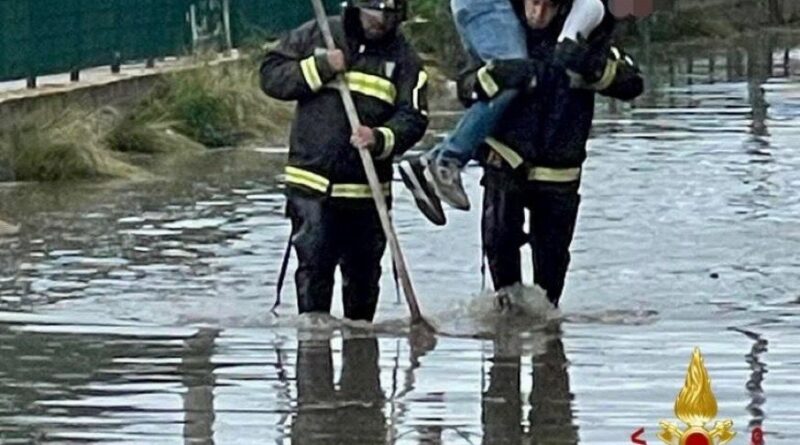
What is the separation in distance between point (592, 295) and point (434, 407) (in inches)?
136

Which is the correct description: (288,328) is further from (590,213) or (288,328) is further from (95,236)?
(590,213)

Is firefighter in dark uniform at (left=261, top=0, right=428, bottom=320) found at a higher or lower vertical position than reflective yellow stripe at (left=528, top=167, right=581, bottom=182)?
higher

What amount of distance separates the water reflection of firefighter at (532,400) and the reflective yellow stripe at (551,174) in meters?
0.85

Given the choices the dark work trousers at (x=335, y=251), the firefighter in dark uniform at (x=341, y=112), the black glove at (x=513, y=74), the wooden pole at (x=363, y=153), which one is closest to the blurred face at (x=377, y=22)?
the firefighter in dark uniform at (x=341, y=112)

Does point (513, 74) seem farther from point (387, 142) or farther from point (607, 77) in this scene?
point (387, 142)

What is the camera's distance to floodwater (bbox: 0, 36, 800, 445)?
8.55 meters

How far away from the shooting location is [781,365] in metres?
9.59

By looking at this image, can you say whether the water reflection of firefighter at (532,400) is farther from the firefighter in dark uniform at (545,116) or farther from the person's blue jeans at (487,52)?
the person's blue jeans at (487,52)

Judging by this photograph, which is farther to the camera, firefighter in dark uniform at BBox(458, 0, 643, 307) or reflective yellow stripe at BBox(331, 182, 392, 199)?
firefighter in dark uniform at BBox(458, 0, 643, 307)

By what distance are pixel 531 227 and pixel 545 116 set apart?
0.60 m

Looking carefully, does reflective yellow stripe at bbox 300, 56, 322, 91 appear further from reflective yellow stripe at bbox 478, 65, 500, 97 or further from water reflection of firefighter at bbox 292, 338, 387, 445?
water reflection of firefighter at bbox 292, 338, 387, 445

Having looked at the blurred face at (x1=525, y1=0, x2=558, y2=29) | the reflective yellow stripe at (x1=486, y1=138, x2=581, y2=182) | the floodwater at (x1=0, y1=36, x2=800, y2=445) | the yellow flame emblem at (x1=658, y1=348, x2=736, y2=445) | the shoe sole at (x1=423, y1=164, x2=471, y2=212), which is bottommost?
the floodwater at (x1=0, y1=36, x2=800, y2=445)

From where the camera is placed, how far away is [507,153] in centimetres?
1073

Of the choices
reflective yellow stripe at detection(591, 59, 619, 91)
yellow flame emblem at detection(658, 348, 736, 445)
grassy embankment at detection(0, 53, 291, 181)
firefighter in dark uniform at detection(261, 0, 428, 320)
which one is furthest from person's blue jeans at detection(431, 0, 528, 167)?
grassy embankment at detection(0, 53, 291, 181)
